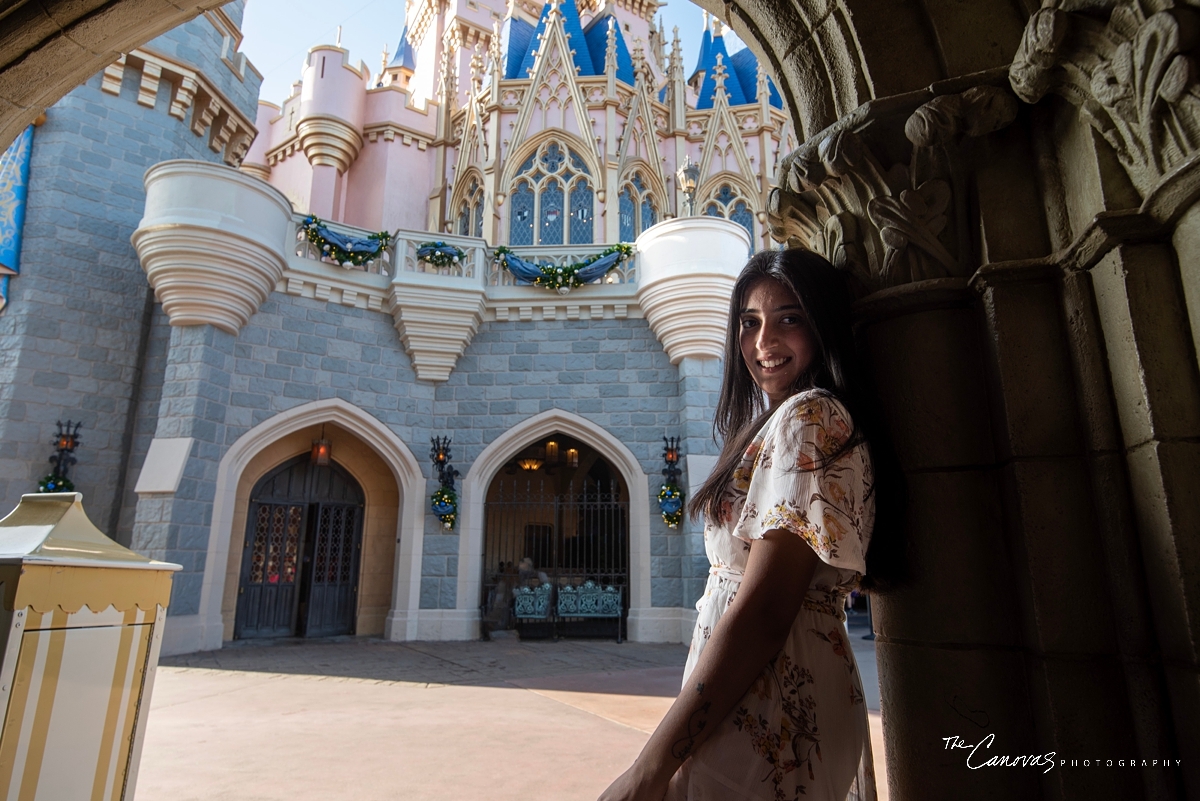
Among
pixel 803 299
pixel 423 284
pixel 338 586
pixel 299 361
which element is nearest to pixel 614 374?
pixel 423 284

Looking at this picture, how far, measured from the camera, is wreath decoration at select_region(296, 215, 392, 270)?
29.2ft

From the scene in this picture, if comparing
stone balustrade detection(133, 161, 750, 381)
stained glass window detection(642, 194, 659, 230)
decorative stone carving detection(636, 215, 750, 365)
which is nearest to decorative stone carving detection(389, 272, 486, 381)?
stone balustrade detection(133, 161, 750, 381)

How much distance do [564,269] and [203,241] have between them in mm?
4240

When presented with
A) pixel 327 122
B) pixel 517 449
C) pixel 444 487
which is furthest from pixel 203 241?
pixel 327 122

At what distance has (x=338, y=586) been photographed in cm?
952

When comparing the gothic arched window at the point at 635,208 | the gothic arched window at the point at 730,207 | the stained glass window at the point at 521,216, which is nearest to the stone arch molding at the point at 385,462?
the stained glass window at the point at 521,216

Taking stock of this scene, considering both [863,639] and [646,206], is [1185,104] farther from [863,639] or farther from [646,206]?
[646,206]

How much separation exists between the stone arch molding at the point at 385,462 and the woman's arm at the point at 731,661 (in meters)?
8.13

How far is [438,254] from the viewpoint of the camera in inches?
362

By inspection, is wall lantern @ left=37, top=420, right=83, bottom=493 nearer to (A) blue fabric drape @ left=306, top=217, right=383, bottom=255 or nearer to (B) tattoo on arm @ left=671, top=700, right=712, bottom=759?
(A) blue fabric drape @ left=306, top=217, right=383, bottom=255

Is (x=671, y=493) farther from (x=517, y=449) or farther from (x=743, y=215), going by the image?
(x=743, y=215)

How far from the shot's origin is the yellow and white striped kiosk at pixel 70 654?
1.86 meters

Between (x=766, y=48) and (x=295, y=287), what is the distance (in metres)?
8.10

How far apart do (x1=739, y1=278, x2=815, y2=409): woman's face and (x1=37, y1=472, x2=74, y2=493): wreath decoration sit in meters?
8.85
